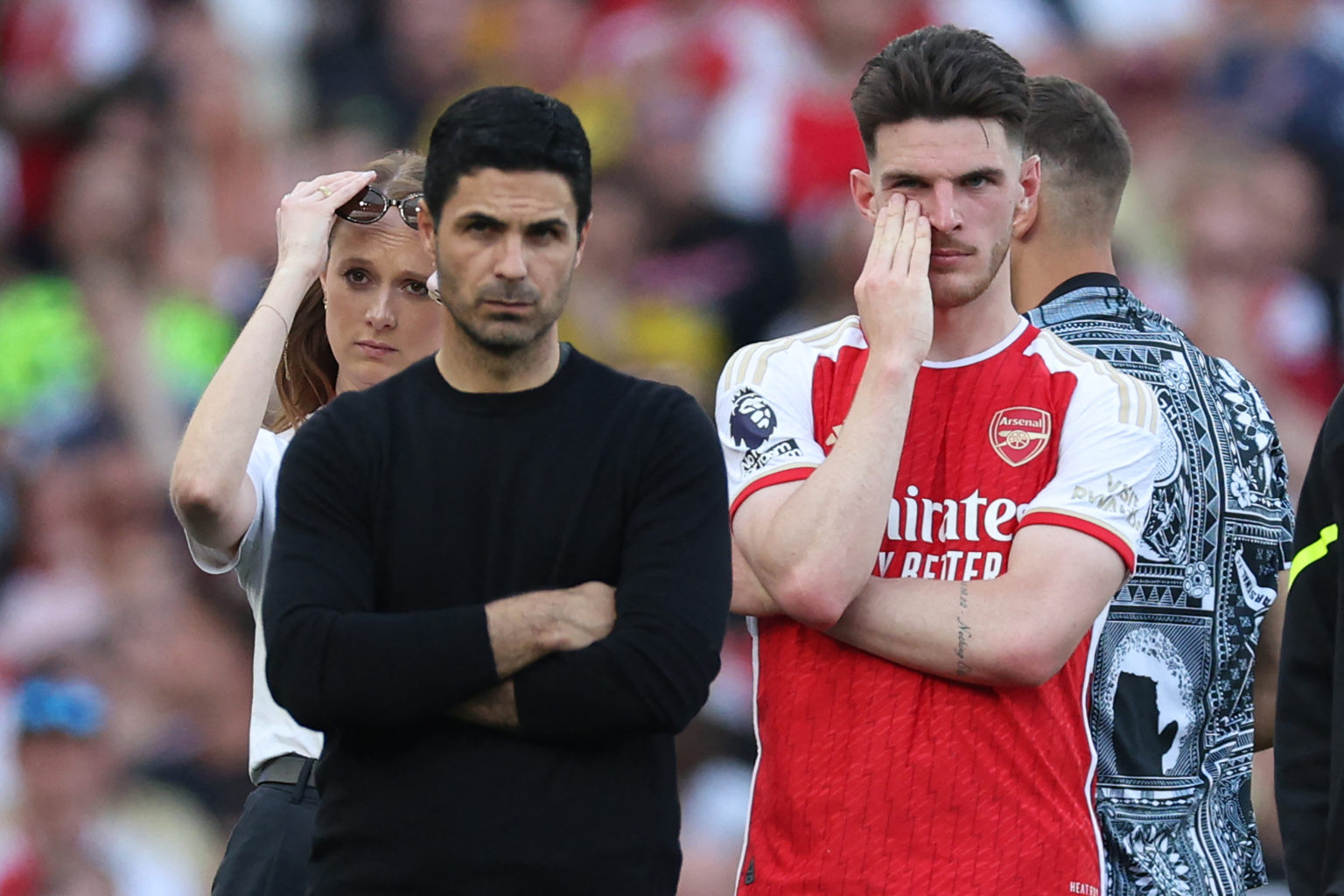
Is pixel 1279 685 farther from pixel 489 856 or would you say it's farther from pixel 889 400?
pixel 489 856

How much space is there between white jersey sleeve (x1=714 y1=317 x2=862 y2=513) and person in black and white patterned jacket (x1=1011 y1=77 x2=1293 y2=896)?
1.92 feet

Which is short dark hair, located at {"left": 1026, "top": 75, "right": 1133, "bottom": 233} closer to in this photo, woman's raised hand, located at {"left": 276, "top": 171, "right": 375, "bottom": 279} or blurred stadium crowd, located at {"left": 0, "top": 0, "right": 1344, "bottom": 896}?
woman's raised hand, located at {"left": 276, "top": 171, "right": 375, "bottom": 279}

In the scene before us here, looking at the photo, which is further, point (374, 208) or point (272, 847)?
point (374, 208)

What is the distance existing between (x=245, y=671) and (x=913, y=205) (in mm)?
5054

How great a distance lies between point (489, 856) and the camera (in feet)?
8.02

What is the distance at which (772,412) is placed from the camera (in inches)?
121

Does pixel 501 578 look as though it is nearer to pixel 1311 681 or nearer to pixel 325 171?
pixel 1311 681

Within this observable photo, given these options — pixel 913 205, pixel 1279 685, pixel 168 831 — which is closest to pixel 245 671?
pixel 168 831

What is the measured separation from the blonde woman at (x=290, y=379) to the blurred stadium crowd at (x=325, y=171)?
376cm

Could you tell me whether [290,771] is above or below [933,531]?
below

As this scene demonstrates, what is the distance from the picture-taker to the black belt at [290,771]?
3.17m

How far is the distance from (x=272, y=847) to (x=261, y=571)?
20.8 inches

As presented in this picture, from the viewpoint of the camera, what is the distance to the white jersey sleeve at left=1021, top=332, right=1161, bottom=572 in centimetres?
290

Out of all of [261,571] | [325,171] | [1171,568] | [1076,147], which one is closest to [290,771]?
[261,571]
